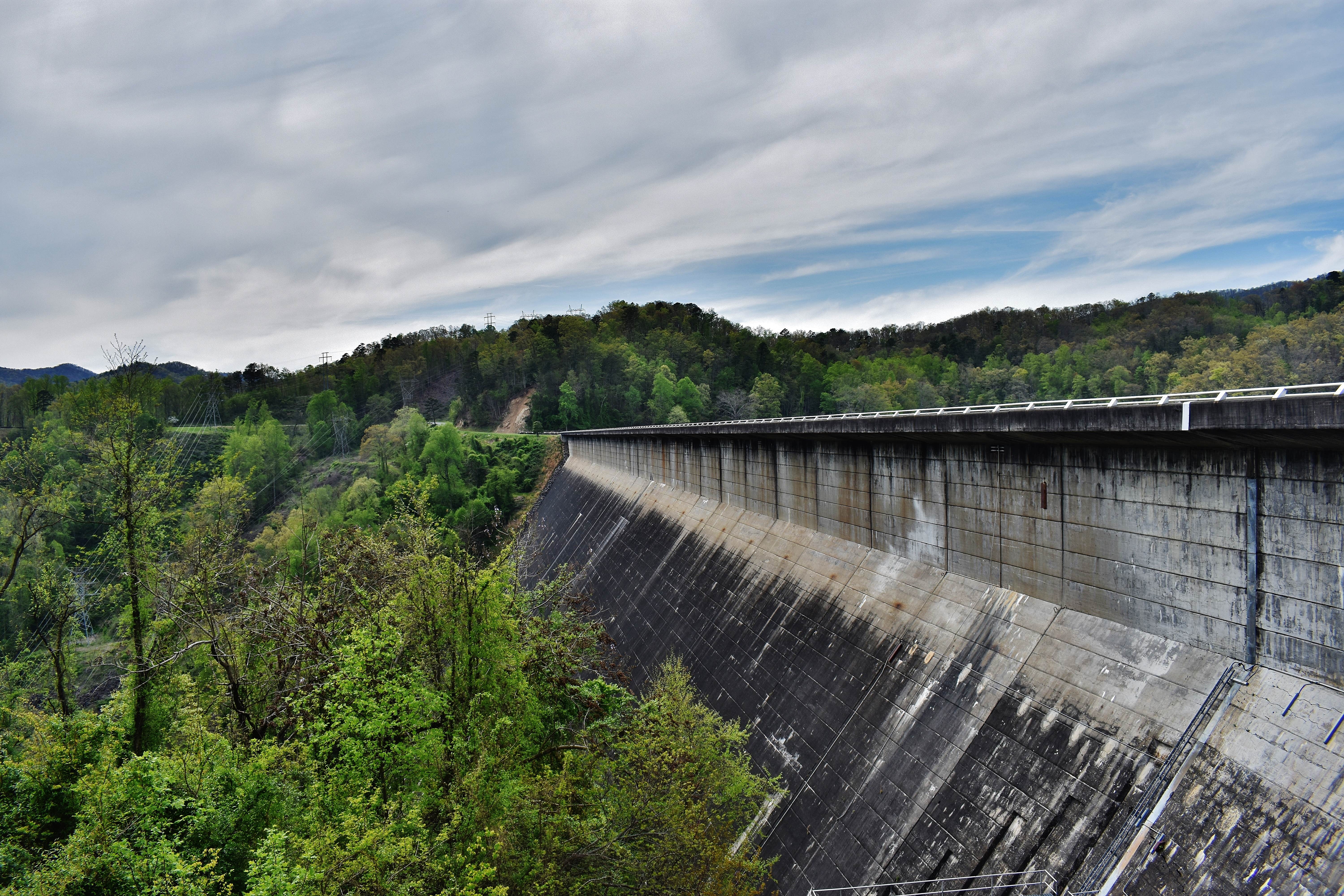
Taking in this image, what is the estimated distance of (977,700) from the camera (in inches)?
444

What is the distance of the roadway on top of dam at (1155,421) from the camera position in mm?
7133

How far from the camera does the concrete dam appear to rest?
7.41 meters

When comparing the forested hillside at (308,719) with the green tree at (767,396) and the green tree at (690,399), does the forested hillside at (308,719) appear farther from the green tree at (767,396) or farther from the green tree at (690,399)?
the green tree at (767,396)

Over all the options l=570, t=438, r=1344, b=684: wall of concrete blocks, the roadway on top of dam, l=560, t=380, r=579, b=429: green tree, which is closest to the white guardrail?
the roadway on top of dam

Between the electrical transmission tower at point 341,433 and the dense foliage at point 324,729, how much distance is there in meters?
79.3

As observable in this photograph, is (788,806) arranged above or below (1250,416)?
below

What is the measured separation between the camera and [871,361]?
107 meters

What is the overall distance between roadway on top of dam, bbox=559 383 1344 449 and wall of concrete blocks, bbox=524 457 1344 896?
0.56m

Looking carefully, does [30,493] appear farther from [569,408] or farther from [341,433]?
[341,433]

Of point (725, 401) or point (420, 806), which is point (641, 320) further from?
point (420, 806)

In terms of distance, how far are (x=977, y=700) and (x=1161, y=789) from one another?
3.21m

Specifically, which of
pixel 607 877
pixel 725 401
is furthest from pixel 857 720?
pixel 725 401

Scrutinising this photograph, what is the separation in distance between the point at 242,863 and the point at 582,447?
50.3 metres

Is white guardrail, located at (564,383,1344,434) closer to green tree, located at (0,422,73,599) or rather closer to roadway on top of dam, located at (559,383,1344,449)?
roadway on top of dam, located at (559,383,1344,449)
